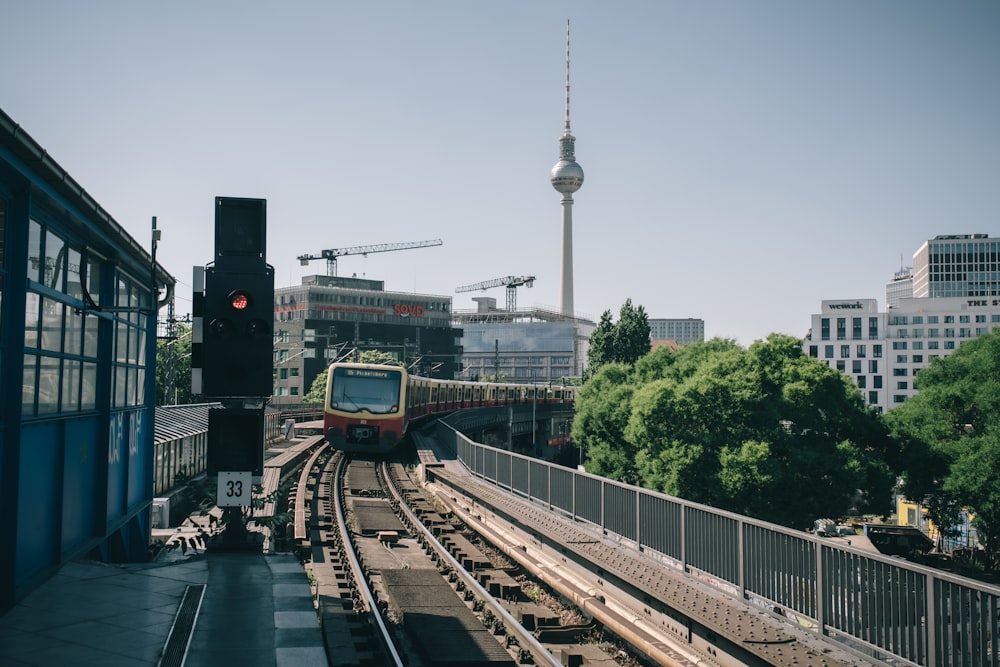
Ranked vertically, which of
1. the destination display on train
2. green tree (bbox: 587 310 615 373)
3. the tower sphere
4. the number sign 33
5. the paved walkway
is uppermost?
the tower sphere

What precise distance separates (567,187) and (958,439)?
6274 inches

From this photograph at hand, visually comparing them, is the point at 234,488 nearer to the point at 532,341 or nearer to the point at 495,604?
the point at 495,604

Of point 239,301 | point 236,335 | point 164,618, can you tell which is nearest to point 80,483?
point 164,618

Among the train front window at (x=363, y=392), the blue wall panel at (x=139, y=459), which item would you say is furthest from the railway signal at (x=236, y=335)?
the train front window at (x=363, y=392)

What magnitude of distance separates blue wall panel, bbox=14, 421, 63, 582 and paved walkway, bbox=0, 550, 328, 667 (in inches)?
14.4

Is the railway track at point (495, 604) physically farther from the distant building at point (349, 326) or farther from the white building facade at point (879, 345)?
the white building facade at point (879, 345)

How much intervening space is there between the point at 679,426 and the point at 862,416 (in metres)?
8.51

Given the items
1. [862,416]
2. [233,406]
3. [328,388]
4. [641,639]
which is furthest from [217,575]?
[862,416]

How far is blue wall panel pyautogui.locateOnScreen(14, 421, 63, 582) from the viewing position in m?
8.59

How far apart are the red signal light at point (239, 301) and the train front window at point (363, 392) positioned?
22.4 metres

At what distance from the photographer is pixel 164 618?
878cm

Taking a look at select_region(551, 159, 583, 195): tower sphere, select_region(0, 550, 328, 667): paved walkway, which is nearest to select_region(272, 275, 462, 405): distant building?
A: select_region(551, 159, 583, 195): tower sphere

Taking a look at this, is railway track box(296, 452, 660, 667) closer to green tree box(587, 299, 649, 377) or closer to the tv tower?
green tree box(587, 299, 649, 377)

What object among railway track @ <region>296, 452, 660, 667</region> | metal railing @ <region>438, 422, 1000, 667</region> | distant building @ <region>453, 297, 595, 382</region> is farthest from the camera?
distant building @ <region>453, 297, 595, 382</region>
